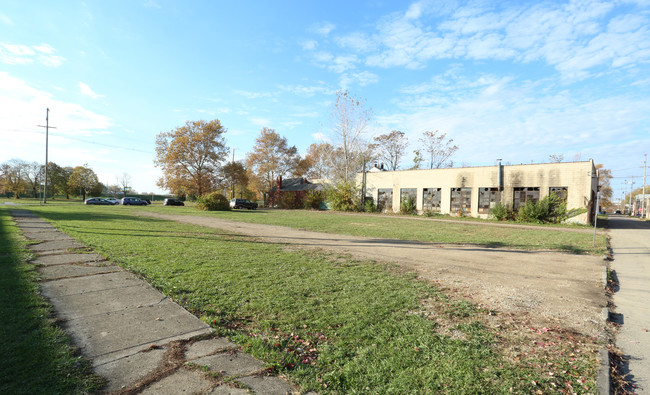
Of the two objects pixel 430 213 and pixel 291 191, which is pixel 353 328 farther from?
pixel 291 191

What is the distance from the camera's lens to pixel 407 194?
3319 centimetres

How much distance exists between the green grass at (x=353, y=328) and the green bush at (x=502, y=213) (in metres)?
22.7

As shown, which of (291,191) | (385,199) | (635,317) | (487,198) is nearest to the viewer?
(635,317)

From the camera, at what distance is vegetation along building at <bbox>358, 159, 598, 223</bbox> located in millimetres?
22953

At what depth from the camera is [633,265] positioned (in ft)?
28.7

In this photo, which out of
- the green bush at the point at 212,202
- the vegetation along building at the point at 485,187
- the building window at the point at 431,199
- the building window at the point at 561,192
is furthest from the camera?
the green bush at the point at 212,202

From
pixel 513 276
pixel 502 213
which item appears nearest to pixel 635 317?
pixel 513 276

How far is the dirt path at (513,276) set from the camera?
15.2 ft

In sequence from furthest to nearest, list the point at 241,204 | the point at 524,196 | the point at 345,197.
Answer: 1. the point at 241,204
2. the point at 345,197
3. the point at 524,196

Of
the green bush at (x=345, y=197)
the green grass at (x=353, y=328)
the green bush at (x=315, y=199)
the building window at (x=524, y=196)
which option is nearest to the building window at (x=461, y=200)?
the building window at (x=524, y=196)

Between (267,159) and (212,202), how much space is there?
999 inches

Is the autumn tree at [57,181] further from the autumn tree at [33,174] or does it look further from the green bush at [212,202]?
the green bush at [212,202]

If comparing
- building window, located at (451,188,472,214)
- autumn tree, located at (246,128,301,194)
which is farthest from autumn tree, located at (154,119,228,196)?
building window, located at (451,188,472,214)

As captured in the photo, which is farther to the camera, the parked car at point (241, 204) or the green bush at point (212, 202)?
the parked car at point (241, 204)
